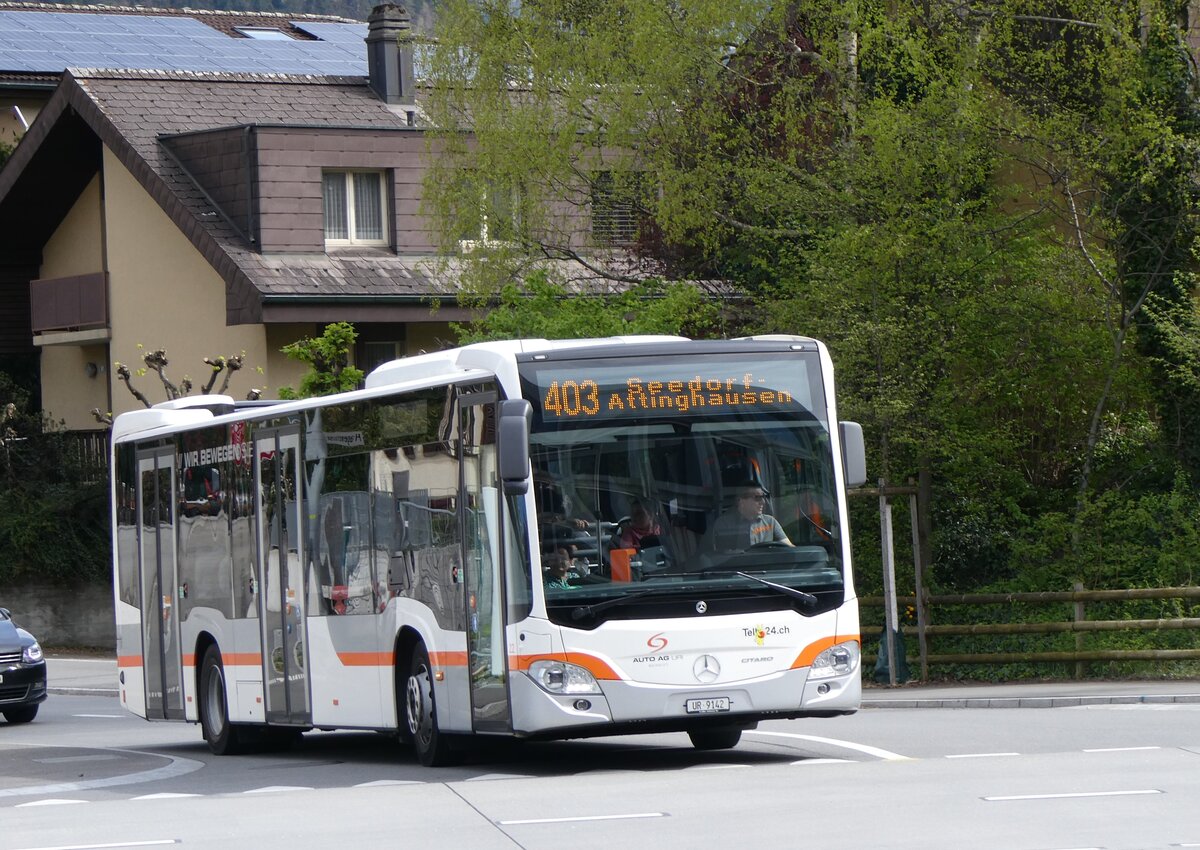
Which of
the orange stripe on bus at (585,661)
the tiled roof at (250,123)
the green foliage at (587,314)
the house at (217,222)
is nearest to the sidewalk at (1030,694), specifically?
the green foliage at (587,314)

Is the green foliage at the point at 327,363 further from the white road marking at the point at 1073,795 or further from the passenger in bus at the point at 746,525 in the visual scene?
the white road marking at the point at 1073,795

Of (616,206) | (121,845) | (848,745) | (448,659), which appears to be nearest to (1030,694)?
(848,745)

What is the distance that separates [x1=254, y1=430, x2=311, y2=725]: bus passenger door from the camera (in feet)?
54.3

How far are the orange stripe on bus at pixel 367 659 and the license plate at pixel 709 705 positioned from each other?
8.81 ft

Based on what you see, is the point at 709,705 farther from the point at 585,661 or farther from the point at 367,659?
the point at 367,659

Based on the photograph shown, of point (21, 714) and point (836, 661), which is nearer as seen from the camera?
point (836, 661)

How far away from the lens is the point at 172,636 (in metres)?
19.2

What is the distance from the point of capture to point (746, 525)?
1372 cm

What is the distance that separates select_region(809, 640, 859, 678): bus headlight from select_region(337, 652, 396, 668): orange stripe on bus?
326cm

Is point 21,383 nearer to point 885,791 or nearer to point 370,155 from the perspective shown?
point 370,155

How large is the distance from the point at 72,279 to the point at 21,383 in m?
5.16

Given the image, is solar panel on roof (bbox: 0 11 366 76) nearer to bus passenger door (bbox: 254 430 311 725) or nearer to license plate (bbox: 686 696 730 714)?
bus passenger door (bbox: 254 430 311 725)

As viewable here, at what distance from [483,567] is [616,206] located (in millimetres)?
17109

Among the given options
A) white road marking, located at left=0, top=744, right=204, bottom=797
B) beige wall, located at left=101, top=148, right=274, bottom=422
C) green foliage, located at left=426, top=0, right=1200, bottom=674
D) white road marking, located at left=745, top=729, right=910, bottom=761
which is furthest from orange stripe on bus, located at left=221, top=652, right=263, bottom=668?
beige wall, located at left=101, top=148, right=274, bottom=422
